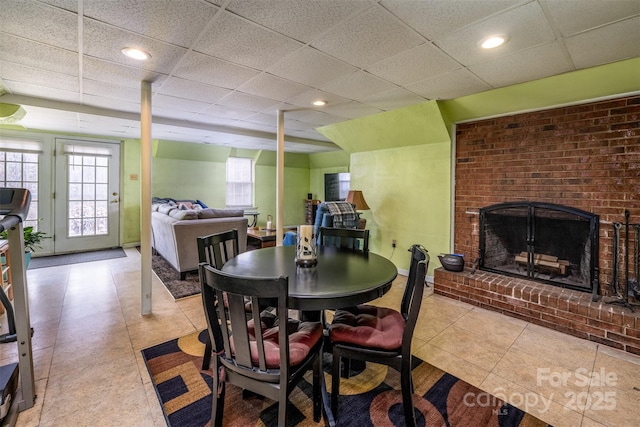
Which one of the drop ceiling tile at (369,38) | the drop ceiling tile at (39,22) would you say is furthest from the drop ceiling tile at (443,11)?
the drop ceiling tile at (39,22)

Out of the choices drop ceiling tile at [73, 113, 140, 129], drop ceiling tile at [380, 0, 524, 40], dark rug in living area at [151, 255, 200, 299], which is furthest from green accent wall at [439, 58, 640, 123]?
drop ceiling tile at [73, 113, 140, 129]

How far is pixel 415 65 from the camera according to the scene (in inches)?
96.3

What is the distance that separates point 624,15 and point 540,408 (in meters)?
2.36

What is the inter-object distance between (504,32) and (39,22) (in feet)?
9.68

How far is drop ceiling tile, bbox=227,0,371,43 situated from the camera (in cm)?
166

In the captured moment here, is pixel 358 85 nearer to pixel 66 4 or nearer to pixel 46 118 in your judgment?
pixel 66 4

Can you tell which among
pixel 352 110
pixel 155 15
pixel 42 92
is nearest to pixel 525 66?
pixel 352 110

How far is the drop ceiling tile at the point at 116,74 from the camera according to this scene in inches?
97.7

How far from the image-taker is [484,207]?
3.59 metres

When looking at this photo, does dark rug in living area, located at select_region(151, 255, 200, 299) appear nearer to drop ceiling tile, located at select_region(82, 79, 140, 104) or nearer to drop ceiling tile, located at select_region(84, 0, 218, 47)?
drop ceiling tile, located at select_region(82, 79, 140, 104)

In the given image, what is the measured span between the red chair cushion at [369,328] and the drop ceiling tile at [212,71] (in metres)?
2.19

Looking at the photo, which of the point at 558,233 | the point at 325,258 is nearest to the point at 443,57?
the point at 325,258

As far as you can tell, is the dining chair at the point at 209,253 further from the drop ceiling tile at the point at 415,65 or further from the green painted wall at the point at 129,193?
the green painted wall at the point at 129,193

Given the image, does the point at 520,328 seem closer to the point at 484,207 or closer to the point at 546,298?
the point at 546,298
